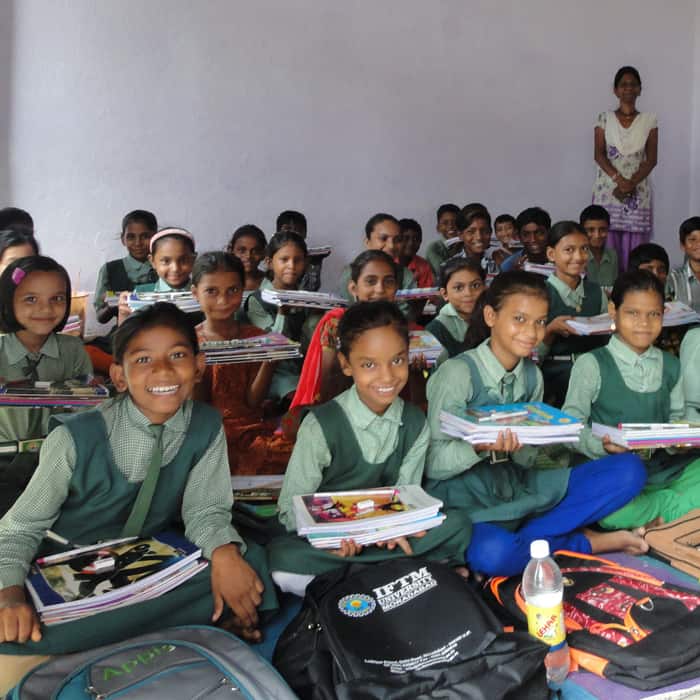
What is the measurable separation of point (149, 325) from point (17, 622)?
771 mm

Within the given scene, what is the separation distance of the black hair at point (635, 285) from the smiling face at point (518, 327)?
408 millimetres

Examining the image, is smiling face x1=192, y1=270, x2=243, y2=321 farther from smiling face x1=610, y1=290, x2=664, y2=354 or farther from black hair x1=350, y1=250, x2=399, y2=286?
smiling face x1=610, y1=290, x2=664, y2=354

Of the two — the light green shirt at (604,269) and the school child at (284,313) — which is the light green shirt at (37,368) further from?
the light green shirt at (604,269)

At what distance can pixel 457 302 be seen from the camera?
346 centimetres

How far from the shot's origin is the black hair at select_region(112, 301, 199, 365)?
197 centimetres

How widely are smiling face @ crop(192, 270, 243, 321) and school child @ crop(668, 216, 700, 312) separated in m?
2.45

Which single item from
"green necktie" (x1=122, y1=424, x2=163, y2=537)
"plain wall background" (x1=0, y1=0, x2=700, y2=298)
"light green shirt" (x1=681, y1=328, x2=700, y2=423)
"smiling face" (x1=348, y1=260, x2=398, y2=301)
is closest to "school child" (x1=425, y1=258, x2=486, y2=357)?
"smiling face" (x1=348, y1=260, x2=398, y2=301)

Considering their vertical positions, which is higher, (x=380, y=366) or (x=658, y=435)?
(x=380, y=366)

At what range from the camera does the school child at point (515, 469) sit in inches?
91.0

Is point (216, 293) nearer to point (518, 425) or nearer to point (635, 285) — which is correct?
point (518, 425)

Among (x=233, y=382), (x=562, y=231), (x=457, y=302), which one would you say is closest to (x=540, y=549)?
(x=233, y=382)

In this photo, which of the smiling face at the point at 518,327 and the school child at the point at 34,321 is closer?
the smiling face at the point at 518,327

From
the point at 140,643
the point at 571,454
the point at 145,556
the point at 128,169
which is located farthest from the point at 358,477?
the point at 128,169

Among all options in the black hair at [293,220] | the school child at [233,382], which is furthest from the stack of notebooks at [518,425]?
the black hair at [293,220]
